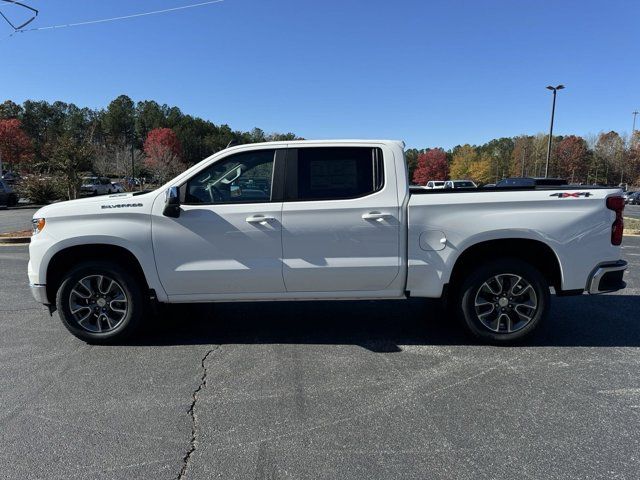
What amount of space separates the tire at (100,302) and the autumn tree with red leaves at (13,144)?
253ft

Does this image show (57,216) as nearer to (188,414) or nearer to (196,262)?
(196,262)

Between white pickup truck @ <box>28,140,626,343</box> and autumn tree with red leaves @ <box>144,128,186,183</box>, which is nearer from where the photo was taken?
white pickup truck @ <box>28,140,626,343</box>

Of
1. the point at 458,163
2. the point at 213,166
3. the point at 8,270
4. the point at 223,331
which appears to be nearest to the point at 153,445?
the point at 223,331

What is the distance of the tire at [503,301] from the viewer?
4.65m

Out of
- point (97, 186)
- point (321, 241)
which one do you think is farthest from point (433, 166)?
point (321, 241)

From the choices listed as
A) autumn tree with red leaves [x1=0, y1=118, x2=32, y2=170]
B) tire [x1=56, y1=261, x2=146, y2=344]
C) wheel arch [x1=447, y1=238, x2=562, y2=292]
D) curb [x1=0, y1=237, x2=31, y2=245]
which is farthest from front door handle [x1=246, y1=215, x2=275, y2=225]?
autumn tree with red leaves [x1=0, y1=118, x2=32, y2=170]

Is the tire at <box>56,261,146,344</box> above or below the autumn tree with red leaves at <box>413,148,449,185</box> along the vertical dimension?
below

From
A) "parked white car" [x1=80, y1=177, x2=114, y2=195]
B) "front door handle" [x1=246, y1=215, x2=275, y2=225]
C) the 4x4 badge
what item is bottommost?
→ "parked white car" [x1=80, y1=177, x2=114, y2=195]

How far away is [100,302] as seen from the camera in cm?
484

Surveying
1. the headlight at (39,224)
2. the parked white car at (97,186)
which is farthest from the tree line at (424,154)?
the headlight at (39,224)

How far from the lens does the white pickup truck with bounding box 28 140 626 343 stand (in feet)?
15.0

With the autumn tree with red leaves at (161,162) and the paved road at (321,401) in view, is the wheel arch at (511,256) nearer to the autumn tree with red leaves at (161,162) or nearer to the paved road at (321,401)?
the paved road at (321,401)

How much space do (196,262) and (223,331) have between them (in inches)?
42.2

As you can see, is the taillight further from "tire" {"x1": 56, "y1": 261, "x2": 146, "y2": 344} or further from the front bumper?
the front bumper
